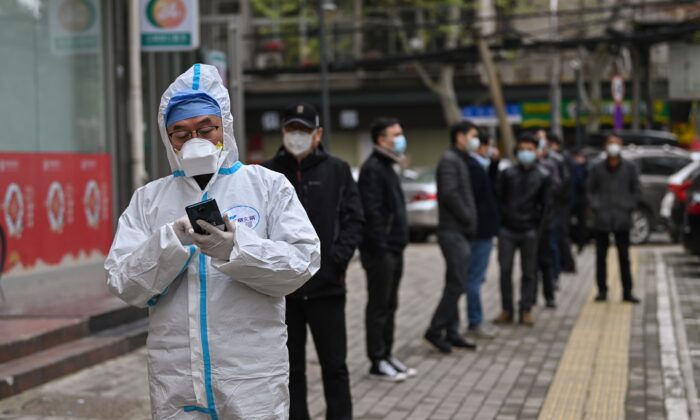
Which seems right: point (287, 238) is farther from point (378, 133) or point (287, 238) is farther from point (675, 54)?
point (675, 54)

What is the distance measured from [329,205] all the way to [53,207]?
6.77 meters

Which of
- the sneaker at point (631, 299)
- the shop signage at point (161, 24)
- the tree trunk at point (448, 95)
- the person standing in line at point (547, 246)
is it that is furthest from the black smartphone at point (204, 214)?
the tree trunk at point (448, 95)

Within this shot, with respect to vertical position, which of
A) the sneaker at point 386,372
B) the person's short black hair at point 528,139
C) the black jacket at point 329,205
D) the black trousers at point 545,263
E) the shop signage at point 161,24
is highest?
the shop signage at point 161,24

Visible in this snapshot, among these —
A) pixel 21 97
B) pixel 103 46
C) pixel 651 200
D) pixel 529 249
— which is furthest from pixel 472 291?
pixel 651 200

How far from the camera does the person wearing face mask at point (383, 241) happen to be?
819cm

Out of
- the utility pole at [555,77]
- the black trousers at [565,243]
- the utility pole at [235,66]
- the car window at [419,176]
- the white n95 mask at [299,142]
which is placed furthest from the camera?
the utility pole at [555,77]

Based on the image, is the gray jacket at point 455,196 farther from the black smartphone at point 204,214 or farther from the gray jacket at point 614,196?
the black smartphone at point 204,214

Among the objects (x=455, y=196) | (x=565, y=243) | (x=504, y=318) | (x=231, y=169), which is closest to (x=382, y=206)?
(x=455, y=196)

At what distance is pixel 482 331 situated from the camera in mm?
10531

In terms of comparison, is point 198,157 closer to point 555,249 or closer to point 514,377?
point 514,377

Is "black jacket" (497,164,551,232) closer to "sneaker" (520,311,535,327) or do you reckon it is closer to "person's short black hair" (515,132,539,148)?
"person's short black hair" (515,132,539,148)

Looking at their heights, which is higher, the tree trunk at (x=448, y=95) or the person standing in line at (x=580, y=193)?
the tree trunk at (x=448, y=95)

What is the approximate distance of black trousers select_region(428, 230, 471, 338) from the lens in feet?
31.2

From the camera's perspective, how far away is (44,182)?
40.0 ft
